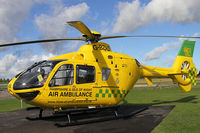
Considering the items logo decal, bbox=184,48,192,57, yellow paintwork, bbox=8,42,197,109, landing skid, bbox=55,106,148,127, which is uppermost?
logo decal, bbox=184,48,192,57

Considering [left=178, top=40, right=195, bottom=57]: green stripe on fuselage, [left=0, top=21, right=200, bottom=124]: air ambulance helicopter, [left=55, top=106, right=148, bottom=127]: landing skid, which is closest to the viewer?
[left=0, top=21, right=200, bottom=124]: air ambulance helicopter

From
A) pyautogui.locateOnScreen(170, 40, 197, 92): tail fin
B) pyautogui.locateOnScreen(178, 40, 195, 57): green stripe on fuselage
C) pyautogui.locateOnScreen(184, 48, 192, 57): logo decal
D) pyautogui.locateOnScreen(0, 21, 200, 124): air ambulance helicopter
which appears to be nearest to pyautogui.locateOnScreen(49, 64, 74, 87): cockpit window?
pyautogui.locateOnScreen(0, 21, 200, 124): air ambulance helicopter

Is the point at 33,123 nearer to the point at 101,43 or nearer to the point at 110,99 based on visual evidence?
the point at 110,99

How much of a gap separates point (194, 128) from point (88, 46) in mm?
6113

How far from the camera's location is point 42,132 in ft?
23.5

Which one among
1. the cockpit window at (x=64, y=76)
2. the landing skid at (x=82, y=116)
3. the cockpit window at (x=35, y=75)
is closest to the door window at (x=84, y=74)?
the cockpit window at (x=64, y=76)

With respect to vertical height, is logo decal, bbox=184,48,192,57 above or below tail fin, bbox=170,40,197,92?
above

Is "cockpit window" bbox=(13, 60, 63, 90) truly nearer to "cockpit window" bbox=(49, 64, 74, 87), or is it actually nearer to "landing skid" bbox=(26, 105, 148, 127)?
"cockpit window" bbox=(49, 64, 74, 87)

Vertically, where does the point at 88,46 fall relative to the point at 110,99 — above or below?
above

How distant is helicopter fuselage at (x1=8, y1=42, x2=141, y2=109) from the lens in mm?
7957

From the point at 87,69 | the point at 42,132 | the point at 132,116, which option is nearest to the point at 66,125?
the point at 42,132

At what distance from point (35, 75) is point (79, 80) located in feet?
6.54

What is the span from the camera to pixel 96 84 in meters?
9.28

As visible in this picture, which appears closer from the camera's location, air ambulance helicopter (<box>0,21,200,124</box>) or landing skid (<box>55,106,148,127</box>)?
air ambulance helicopter (<box>0,21,200,124</box>)
